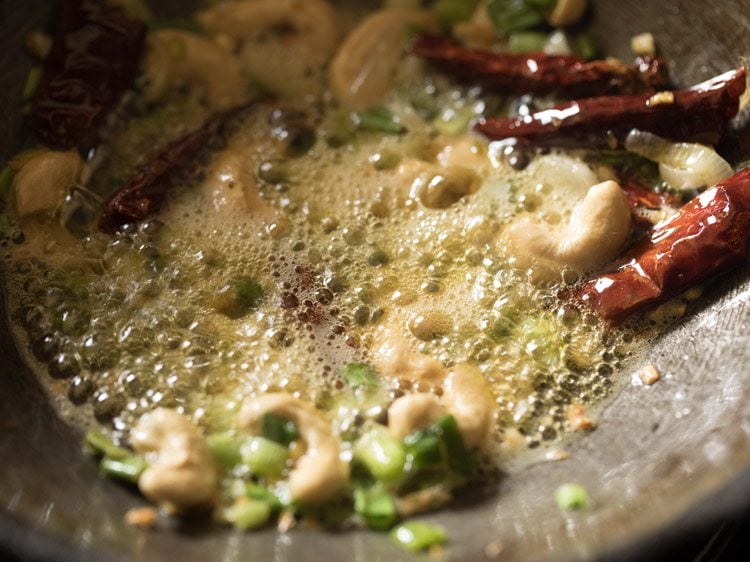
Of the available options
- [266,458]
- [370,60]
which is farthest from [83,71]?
[266,458]

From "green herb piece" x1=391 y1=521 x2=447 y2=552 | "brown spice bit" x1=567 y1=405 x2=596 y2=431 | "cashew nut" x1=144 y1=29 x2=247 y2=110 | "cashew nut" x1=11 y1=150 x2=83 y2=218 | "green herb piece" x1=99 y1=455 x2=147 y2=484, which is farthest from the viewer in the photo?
"cashew nut" x1=144 y1=29 x2=247 y2=110

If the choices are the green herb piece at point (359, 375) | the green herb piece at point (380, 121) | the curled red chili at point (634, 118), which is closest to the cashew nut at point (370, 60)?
the green herb piece at point (380, 121)

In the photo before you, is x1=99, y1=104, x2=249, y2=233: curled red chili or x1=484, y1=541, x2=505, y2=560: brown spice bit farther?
x1=99, y1=104, x2=249, y2=233: curled red chili

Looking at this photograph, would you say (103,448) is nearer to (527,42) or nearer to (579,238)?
(579,238)

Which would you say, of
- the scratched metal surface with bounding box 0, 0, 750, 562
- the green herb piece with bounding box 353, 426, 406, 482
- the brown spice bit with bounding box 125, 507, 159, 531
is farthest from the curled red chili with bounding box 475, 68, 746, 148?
the brown spice bit with bounding box 125, 507, 159, 531

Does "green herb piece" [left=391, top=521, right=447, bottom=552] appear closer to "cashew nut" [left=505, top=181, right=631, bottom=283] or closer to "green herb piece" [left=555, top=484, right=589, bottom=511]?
"green herb piece" [left=555, top=484, right=589, bottom=511]

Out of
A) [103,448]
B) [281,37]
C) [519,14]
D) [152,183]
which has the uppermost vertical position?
[519,14]
